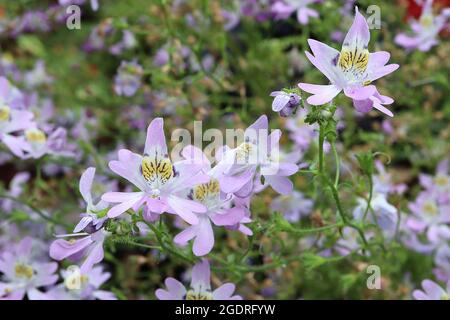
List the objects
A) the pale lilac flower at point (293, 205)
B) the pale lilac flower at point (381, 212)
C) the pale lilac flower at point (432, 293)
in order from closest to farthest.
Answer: the pale lilac flower at point (432, 293)
the pale lilac flower at point (381, 212)
the pale lilac flower at point (293, 205)

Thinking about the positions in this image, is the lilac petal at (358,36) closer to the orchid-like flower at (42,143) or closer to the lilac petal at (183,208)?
the lilac petal at (183,208)

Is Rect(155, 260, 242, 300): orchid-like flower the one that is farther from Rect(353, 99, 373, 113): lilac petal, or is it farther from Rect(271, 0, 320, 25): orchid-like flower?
Rect(271, 0, 320, 25): orchid-like flower

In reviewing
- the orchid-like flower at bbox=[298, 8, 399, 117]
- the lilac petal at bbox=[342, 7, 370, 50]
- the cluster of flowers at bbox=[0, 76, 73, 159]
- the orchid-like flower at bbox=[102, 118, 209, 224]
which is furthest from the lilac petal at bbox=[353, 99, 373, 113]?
the cluster of flowers at bbox=[0, 76, 73, 159]

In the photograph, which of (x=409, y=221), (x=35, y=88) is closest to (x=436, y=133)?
(x=409, y=221)

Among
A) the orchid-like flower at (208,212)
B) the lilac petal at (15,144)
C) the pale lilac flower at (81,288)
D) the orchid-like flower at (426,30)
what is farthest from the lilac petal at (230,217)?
the orchid-like flower at (426,30)

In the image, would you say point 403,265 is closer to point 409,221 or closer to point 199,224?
point 409,221
